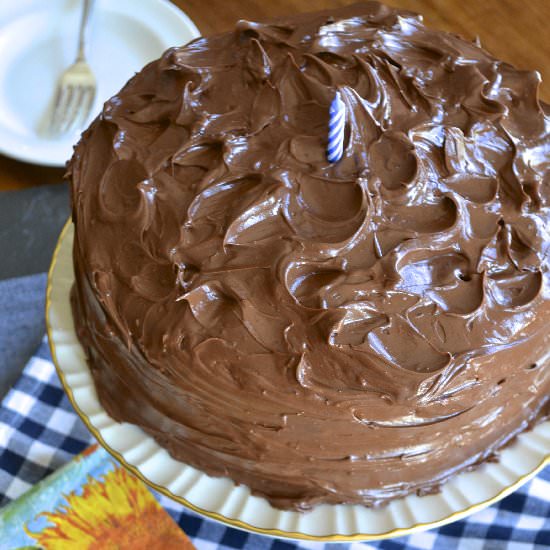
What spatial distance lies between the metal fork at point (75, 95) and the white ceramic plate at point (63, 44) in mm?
31

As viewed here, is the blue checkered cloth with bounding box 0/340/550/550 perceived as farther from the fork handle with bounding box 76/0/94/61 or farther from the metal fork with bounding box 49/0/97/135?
the fork handle with bounding box 76/0/94/61

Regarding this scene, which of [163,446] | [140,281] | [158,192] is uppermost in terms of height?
[158,192]

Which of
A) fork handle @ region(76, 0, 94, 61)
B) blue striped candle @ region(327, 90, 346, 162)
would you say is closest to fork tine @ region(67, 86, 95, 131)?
fork handle @ region(76, 0, 94, 61)

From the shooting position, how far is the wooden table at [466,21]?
225 centimetres

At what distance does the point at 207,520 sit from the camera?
1.78 metres

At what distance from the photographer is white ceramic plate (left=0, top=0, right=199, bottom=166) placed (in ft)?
7.58

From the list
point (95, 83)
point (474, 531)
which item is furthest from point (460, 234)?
point (95, 83)

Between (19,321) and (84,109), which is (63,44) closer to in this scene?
(84,109)

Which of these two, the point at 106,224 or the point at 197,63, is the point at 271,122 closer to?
the point at 197,63

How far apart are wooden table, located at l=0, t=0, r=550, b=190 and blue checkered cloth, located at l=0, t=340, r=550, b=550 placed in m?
0.70

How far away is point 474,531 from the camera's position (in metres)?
1.76

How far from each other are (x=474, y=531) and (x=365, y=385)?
0.71 meters

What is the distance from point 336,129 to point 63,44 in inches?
55.8

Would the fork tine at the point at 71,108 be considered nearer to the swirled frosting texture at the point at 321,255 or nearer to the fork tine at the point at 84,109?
the fork tine at the point at 84,109
